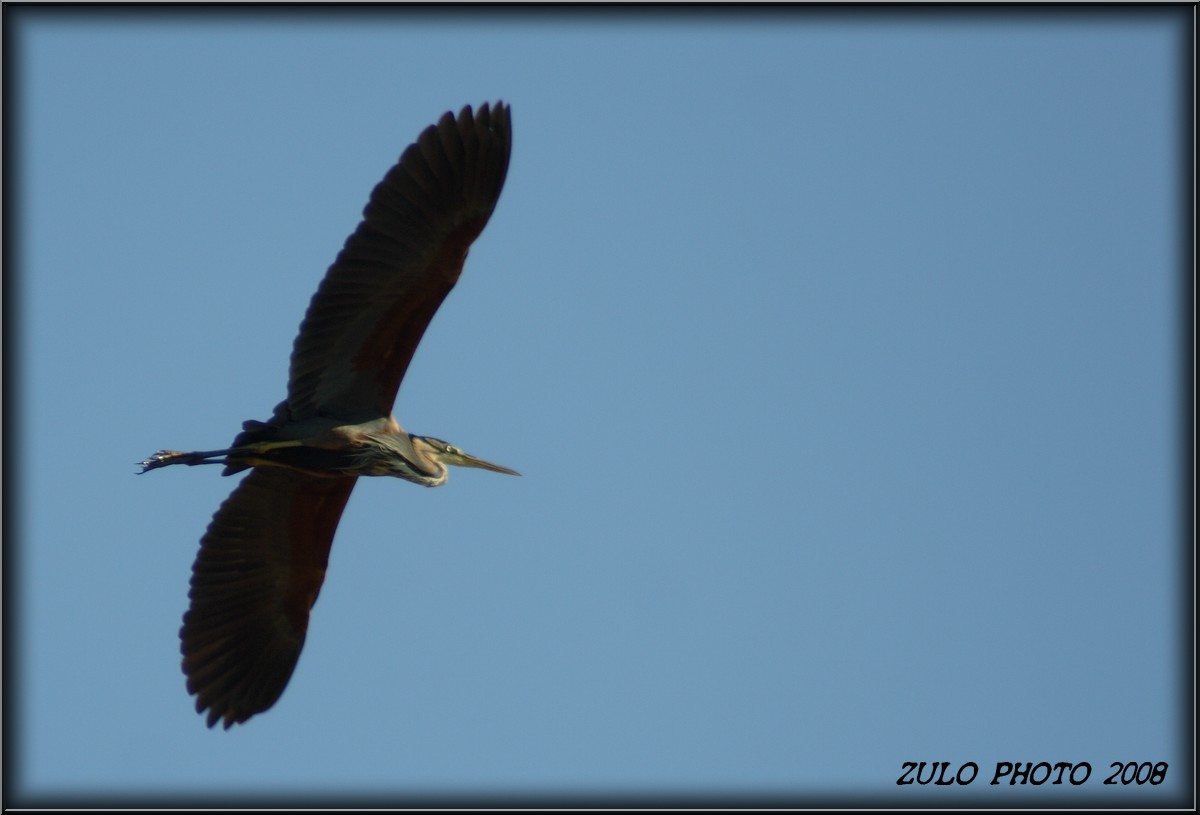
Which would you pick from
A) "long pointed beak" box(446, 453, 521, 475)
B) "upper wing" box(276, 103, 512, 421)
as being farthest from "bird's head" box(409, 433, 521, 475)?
"upper wing" box(276, 103, 512, 421)

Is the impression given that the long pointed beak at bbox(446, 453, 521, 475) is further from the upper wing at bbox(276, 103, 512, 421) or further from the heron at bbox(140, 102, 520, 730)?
the upper wing at bbox(276, 103, 512, 421)

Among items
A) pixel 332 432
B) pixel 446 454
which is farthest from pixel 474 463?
pixel 332 432

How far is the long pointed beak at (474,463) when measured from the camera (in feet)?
34.3

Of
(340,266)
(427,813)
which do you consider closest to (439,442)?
(340,266)

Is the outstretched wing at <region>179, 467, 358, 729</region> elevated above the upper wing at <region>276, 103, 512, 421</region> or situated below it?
below

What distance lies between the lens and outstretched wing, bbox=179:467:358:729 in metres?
10.6

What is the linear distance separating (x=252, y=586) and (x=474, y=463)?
193 centimetres

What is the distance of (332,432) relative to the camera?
9594 millimetres

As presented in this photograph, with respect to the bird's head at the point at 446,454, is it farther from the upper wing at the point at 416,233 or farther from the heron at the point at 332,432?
the upper wing at the point at 416,233

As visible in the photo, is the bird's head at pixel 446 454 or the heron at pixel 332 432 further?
the bird's head at pixel 446 454

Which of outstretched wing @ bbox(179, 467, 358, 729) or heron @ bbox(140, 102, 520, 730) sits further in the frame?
outstretched wing @ bbox(179, 467, 358, 729)

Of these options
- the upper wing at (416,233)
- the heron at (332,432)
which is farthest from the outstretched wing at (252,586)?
the upper wing at (416,233)

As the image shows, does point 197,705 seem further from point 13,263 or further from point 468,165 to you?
point 468,165

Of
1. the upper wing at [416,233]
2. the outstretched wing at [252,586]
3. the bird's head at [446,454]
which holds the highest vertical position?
the upper wing at [416,233]
